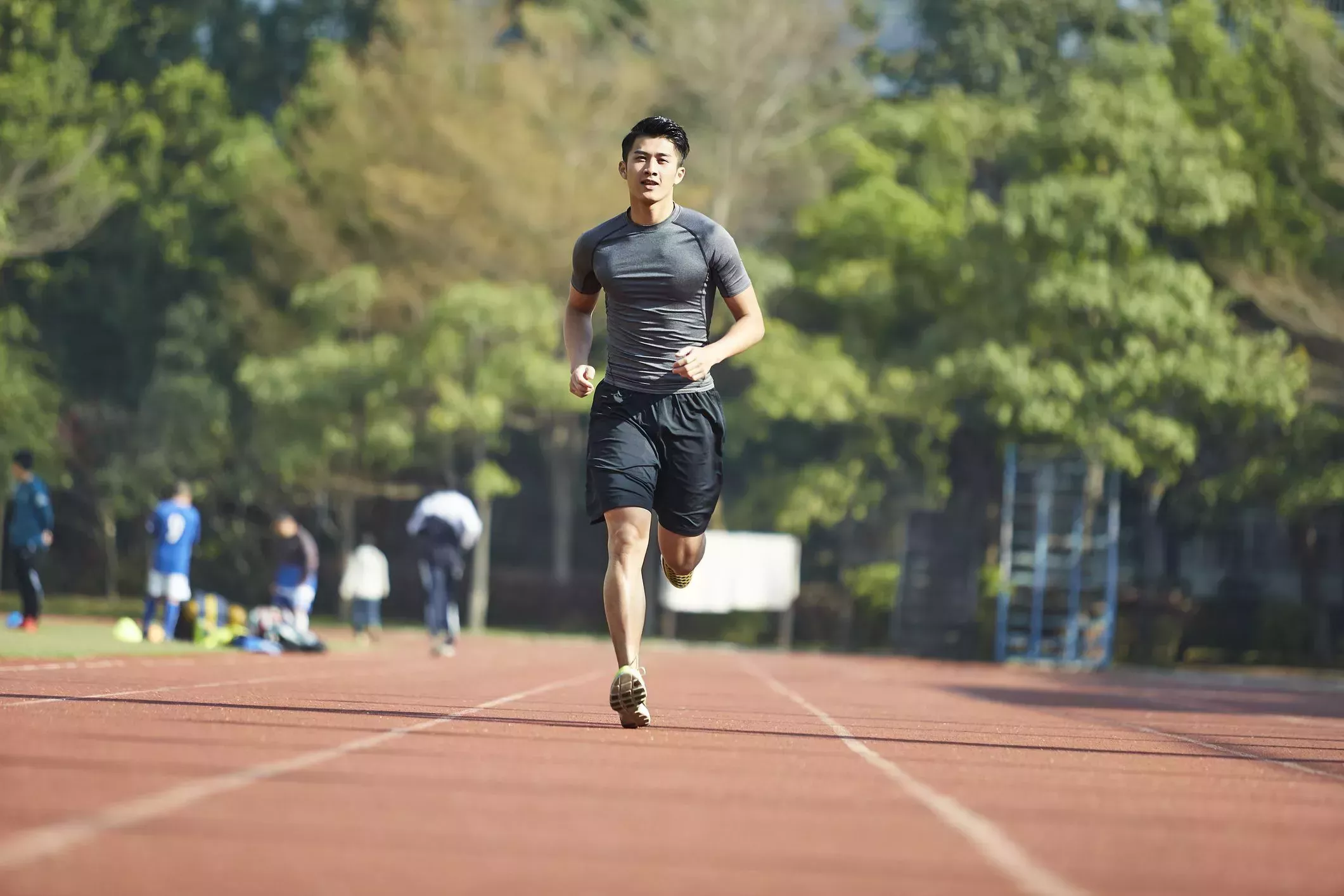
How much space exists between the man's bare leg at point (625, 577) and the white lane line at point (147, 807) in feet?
3.97

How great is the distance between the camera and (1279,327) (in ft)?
112

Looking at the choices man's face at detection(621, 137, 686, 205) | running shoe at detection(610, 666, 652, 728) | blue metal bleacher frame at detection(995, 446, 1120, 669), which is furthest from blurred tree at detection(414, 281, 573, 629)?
running shoe at detection(610, 666, 652, 728)

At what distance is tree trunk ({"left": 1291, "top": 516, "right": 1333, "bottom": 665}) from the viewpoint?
39750 mm

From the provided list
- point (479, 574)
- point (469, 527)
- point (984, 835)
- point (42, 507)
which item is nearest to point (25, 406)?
point (479, 574)

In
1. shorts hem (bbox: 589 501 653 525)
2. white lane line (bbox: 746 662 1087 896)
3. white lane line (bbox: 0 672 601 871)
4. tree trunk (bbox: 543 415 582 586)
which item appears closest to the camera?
white lane line (bbox: 0 672 601 871)

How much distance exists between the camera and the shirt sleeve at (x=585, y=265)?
362 inches

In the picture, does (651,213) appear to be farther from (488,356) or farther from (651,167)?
(488,356)

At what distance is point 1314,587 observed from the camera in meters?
41.1

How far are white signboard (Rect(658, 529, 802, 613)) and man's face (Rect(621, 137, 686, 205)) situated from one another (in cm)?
2857

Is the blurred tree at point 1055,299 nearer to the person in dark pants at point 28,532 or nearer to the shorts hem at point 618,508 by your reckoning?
the person in dark pants at point 28,532

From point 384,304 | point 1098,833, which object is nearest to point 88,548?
point 384,304

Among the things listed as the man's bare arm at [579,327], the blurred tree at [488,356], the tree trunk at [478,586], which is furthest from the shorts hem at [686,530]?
the tree trunk at [478,586]

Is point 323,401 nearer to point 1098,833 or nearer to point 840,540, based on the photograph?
point 840,540

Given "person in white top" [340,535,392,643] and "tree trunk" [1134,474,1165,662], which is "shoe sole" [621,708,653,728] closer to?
"person in white top" [340,535,392,643]
